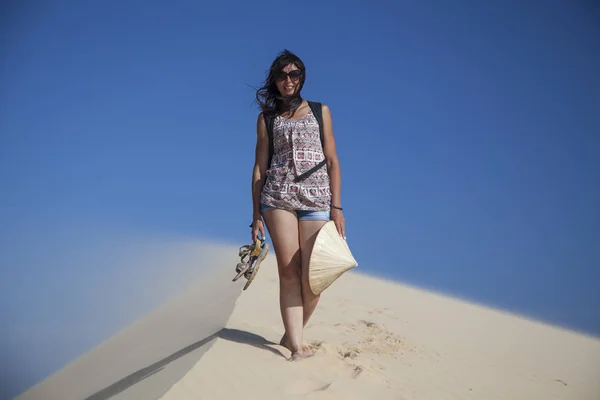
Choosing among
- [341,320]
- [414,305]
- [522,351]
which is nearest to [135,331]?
[341,320]

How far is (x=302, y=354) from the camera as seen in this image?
10.8 ft

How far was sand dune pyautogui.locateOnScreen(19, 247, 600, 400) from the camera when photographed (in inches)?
113

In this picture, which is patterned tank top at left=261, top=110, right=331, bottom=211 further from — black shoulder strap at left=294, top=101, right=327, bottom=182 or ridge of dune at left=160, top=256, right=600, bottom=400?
ridge of dune at left=160, top=256, right=600, bottom=400

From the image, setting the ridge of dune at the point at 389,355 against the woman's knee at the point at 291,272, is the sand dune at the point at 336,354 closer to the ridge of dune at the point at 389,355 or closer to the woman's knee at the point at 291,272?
the ridge of dune at the point at 389,355

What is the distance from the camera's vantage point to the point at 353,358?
12.4ft

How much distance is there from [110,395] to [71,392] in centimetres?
174

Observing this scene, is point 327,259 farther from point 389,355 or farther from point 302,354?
point 389,355

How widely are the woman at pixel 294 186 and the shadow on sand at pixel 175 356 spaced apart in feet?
1.34

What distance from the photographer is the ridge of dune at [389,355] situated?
112 inches

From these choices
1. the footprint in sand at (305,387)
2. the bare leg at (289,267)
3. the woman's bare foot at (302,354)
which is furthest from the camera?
the bare leg at (289,267)

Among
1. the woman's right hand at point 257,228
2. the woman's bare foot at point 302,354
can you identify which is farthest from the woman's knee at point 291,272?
the woman's bare foot at point 302,354

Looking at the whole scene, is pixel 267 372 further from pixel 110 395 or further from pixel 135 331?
pixel 135 331

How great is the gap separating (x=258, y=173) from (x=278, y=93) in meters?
0.60

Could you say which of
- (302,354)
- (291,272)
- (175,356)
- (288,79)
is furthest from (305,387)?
(288,79)
